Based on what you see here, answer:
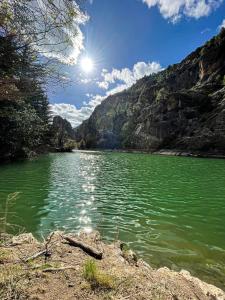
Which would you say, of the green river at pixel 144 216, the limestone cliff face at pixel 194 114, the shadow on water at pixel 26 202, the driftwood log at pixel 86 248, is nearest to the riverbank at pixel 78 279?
the driftwood log at pixel 86 248

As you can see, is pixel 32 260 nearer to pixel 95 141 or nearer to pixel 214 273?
pixel 214 273

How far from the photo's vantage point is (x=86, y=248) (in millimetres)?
7227

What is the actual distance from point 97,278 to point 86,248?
83.1 inches

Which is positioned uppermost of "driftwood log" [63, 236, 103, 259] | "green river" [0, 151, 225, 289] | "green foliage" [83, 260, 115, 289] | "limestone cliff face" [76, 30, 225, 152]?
"limestone cliff face" [76, 30, 225, 152]

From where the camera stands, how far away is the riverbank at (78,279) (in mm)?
4789

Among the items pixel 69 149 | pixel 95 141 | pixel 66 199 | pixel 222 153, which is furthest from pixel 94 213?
pixel 95 141

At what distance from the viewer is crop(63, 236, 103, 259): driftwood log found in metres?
6.93

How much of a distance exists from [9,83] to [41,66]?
2.90 feet

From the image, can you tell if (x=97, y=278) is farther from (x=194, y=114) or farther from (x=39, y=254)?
(x=194, y=114)

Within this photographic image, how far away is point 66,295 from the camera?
4750 mm

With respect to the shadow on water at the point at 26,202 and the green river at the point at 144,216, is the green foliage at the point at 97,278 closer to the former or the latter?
the shadow on water at the point at 26,202

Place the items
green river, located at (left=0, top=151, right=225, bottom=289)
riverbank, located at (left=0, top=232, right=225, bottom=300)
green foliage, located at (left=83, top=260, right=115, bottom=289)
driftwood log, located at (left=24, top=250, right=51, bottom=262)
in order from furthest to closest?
green river, located at (left=0, top=151, right=225, bottom=289) < driftwood log, located at (left=24, top=250, right=51, bottom=262) < green foliage, located at (left=83, top=260, right=115, bottom=289) < riverbank, located at (left=0, top=232, right=225, bottom=300)

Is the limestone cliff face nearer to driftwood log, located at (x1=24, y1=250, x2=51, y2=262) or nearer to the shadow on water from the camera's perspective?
the shadow on water

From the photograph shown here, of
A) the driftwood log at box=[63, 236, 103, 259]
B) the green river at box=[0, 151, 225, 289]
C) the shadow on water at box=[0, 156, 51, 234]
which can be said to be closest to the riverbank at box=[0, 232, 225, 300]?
the driftwood log at box=[63, 236, 103, 259]
